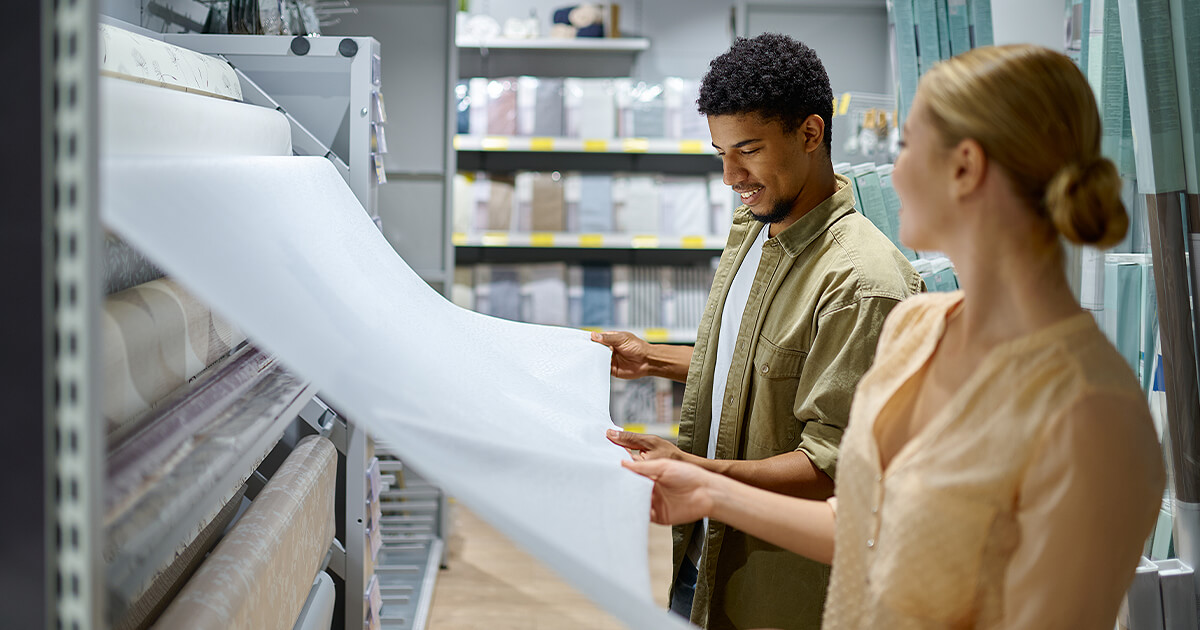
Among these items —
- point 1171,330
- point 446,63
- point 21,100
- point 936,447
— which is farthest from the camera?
point 446,63

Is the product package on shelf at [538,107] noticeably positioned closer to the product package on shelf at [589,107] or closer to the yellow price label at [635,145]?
the product package on shelf at [589,107]

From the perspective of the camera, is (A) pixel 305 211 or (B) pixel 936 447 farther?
(A) pixel 305 211

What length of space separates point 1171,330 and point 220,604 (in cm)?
141

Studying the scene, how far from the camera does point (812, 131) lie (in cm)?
153

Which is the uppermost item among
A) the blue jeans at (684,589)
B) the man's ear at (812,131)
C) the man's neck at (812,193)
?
the man's ear at (812,131)

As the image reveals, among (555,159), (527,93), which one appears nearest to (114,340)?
(527,93)

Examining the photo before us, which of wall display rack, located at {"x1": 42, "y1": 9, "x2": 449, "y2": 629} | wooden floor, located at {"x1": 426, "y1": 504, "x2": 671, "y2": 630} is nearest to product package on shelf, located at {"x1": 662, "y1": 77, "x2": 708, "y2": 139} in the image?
wooden floor, located at {"x1": 426, "y1": 504, "x2": 671, "y2": 630}

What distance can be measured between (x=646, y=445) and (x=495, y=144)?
2927 mm

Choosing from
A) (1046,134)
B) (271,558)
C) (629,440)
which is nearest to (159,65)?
(271,558)

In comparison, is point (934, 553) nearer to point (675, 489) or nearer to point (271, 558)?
point (675, 489)

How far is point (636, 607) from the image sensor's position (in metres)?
0.80

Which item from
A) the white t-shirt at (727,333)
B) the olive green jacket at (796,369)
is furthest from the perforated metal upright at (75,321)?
the white t-shirt at (727,333)

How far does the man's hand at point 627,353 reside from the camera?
6.30ft

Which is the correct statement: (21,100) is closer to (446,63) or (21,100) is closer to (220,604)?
(220,604)
